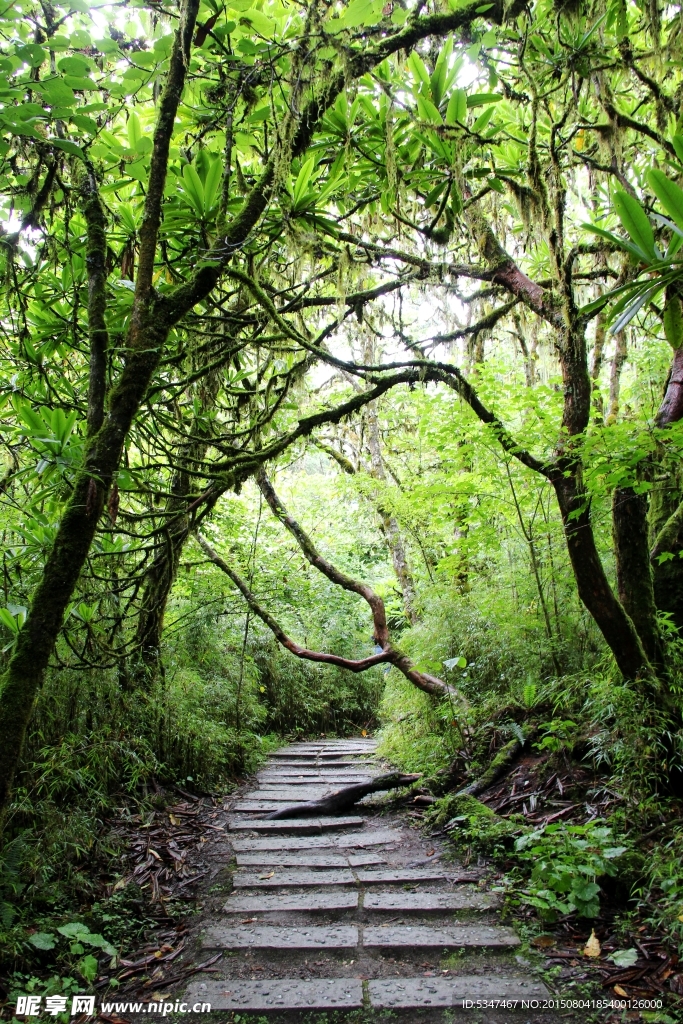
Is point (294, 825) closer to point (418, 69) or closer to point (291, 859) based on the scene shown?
point (291, 859)

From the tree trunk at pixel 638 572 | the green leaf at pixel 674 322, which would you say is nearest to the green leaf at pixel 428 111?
the green leaf at pixel 674 322

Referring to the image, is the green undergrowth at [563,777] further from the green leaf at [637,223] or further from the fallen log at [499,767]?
the green leaf at [637,223]

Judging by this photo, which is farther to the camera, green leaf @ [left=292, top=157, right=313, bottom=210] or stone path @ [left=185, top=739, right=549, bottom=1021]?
green leaf @ [left=292, top=157, right=313, bottom=210]

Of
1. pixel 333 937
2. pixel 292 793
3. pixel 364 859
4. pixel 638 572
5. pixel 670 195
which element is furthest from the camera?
pixel 292 793

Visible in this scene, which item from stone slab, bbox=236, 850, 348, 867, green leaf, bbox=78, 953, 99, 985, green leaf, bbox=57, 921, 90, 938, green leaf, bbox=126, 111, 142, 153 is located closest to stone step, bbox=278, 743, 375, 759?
stone slab, bbox=236, 850, 348, 867

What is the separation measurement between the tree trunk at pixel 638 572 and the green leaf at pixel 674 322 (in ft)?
7.17

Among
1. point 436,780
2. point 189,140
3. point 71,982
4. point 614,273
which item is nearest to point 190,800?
point 436,780

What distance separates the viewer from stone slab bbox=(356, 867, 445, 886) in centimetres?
319

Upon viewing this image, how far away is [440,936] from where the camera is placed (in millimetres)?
2559

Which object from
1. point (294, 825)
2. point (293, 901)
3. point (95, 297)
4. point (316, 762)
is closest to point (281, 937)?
point (293, 901)

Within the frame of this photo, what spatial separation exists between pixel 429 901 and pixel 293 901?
0.69m

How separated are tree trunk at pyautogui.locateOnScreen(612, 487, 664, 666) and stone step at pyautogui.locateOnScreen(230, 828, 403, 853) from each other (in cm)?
213

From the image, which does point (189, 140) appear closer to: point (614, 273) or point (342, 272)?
point (342, 272)

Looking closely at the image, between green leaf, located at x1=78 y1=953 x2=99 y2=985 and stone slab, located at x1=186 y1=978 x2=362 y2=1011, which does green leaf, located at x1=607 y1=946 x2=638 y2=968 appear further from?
green leaf, located at x1=78 y1=953 x2=99 y2=985
